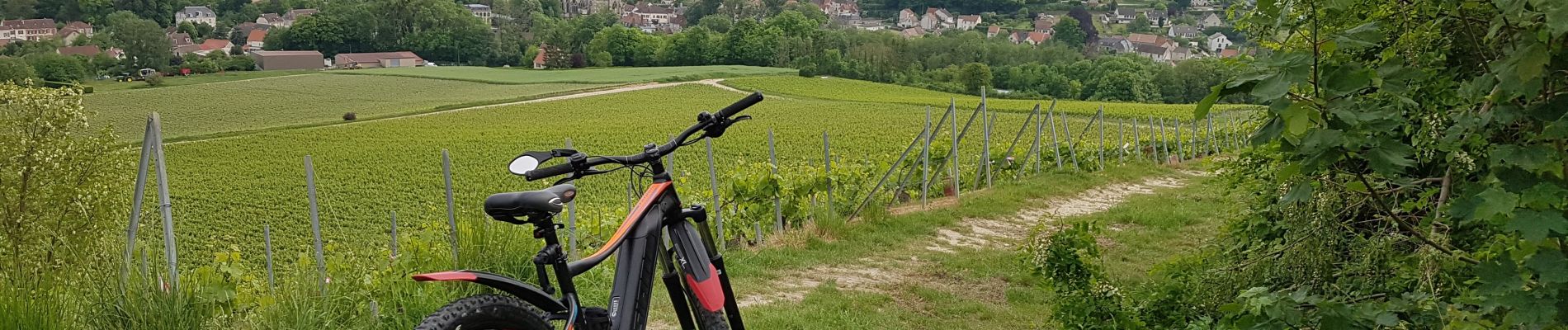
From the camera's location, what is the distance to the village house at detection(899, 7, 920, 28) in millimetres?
110412

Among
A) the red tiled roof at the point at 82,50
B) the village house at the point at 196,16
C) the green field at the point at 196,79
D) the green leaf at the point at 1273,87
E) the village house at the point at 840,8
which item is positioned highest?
the village house at the point at 840,8

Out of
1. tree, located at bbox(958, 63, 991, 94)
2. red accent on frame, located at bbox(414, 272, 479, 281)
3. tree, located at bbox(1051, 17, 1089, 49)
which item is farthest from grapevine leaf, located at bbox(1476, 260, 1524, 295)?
tree, located at bbox(1051, 17, 1089, 49)

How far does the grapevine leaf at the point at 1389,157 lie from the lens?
5.74 feet

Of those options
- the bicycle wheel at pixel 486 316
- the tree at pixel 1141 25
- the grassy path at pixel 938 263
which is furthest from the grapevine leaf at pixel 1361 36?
the tree at pixel 1141 25

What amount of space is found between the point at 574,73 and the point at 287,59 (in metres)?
15.7

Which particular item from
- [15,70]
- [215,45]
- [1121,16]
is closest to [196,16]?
[215,45]

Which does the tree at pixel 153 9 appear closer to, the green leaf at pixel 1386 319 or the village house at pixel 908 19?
the green leaf at pixel 1386 319

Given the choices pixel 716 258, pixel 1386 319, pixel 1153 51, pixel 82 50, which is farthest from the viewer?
pixel 1153 51

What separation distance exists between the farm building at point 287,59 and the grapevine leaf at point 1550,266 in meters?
60.0

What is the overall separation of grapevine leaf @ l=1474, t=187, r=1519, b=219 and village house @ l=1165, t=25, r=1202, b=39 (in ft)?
334

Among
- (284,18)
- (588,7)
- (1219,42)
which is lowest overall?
(1219,42)

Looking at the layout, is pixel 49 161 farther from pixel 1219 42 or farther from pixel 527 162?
pixel 1219 42

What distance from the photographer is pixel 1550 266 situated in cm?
154

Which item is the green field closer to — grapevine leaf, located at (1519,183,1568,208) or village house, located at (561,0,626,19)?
grapevine leaf, located at (1519,183,1568,208)
